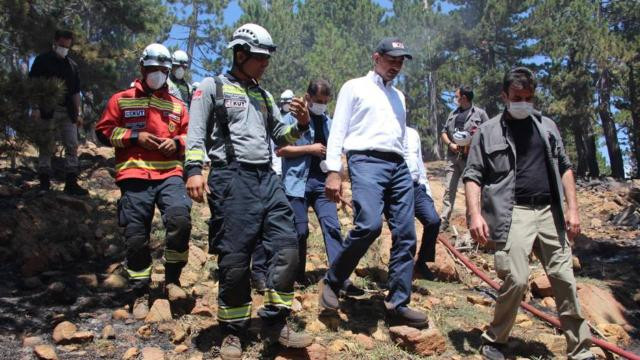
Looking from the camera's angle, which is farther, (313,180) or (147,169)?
(313,180)

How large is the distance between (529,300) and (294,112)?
2.95 meters

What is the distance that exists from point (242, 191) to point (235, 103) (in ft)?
1.89

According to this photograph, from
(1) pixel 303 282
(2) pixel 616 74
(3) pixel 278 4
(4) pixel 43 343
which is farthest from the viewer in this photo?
(3) pixel 278 4

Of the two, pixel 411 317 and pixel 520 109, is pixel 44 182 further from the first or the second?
pixel 520 109

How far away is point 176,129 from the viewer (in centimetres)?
429

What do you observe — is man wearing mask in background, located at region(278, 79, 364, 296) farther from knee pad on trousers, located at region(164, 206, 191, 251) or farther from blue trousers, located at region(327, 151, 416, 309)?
knee pad on trousers, located at region(164, 206, 191, 251)

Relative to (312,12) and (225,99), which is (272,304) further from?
(312,12)

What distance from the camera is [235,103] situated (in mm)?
3520

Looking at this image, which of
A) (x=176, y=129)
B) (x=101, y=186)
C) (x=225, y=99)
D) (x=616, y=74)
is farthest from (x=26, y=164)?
(x=616, y=74)

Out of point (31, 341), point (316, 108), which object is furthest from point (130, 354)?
point (316, 108)

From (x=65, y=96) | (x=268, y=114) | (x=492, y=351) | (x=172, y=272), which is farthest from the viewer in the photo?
(x=65, y=96)

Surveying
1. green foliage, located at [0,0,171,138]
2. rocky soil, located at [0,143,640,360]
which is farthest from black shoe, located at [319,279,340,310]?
green foliage, located at [0,0,171,138]

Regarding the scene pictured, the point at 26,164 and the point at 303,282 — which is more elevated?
the point at 26,164

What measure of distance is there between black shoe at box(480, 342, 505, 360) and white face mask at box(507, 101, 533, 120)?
151 centimetres
